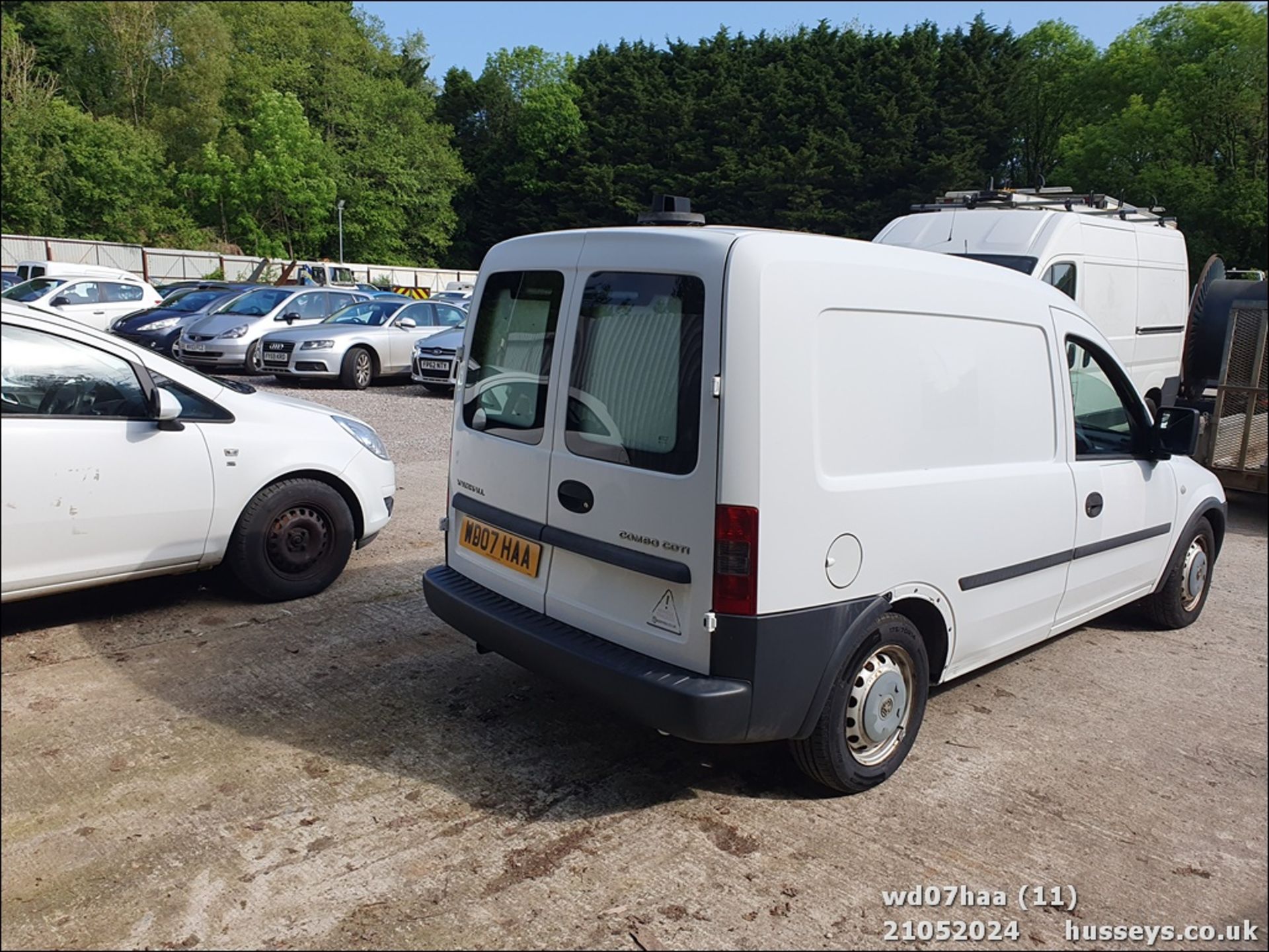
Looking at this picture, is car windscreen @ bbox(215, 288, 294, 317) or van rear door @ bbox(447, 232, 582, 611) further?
car windscreen @ bbox(215, 288, 294, 317)

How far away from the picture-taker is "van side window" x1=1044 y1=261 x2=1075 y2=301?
389 inches

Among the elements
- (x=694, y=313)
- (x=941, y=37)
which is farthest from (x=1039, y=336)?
(x=941, y=37)

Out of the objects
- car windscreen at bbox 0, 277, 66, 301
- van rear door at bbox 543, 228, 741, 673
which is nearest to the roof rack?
van rear door at bbox 543, 228, 741, 673

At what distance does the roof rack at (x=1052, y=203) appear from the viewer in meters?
11.2

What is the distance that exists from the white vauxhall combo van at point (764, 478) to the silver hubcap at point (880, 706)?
0.04ft

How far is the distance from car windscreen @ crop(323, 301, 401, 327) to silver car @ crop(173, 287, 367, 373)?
537 millimetres

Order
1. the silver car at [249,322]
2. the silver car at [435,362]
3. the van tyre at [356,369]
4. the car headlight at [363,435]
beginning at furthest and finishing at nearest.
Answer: the silver car at [249,322], the van tyre at [356,369], the silver car at [435,362], the car headlight at [363,435]

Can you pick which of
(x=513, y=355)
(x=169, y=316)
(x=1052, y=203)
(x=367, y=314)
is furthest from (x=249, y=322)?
(x=513, y=355)

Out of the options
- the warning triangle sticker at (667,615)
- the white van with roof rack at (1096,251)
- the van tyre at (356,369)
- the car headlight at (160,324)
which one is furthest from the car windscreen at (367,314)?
the warning triangle sticker at (667,615)

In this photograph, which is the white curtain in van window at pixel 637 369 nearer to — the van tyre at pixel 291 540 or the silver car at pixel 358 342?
the van tyre at pixel 291 540

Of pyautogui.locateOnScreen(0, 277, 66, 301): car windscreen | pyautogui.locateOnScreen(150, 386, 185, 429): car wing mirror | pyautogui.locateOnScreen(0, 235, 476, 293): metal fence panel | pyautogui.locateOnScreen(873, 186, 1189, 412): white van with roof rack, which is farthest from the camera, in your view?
pyautogui.locateOnScreen(0, 235, 476, 293): metal fence panel

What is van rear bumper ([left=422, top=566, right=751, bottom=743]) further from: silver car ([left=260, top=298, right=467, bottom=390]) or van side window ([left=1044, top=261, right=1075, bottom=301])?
silver car ([left=260, top=298, right=467, bottom=390])

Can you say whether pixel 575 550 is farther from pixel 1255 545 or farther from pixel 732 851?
pixel 1255 545

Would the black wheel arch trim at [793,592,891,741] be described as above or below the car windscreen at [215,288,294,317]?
below
